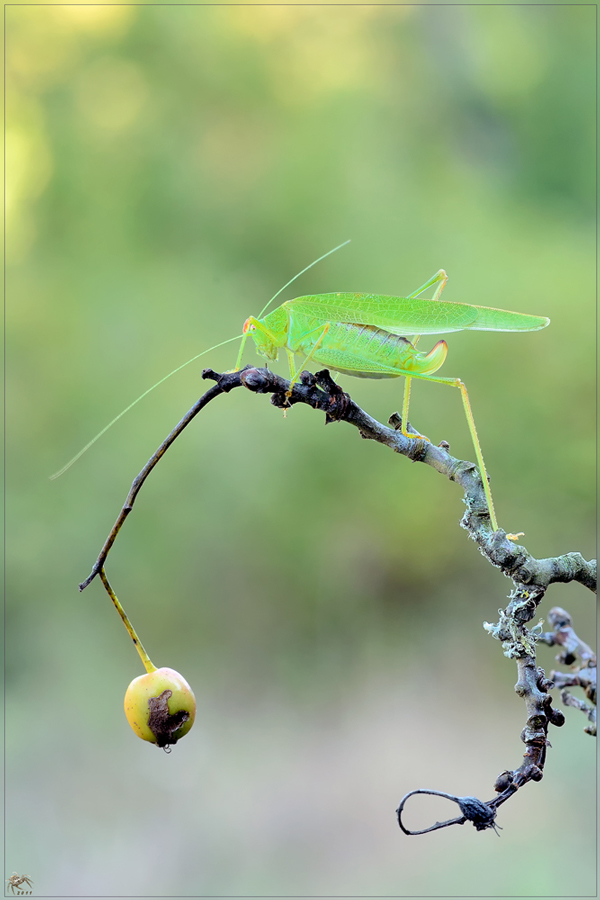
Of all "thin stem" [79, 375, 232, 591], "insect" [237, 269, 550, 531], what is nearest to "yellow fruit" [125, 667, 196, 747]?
"thin stem" [79, 375, 232, 591]

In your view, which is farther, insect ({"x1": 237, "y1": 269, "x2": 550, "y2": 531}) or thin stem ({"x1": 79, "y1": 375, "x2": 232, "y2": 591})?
insect ({"x1": 237, "y1": 269, "x2": 550, "y2": 531})

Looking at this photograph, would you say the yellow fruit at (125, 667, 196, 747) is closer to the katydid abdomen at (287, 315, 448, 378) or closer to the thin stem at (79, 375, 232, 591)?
the thin stem at (79, 375, 232, 591)

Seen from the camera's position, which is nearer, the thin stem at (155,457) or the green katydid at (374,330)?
the thin stem at (155,457)

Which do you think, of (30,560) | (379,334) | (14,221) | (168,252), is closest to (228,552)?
(30,560)

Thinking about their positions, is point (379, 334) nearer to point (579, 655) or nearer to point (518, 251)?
point (579, 655)

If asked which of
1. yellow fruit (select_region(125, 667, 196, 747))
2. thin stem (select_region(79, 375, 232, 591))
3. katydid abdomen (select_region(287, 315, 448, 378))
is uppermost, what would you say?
katydid abdomen (select_region(287, 315, 448, 378))

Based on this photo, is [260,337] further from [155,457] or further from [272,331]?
[155,457]

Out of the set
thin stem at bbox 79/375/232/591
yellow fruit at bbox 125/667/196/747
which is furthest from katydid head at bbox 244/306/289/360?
yellow fruit at bbox 125/667/196/747

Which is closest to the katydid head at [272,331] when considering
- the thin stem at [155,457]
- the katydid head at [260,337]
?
the katydid head at [260,337]

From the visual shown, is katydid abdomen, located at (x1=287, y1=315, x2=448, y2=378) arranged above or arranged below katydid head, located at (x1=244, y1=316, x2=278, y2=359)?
below

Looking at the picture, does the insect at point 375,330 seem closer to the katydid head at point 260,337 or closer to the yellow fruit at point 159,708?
the katydid head at point 260,337
